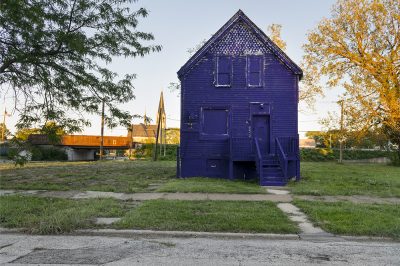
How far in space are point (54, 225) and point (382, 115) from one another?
101ft

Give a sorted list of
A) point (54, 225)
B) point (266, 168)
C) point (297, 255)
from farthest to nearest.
A: point (266, 168) → point (54, 225) → point (297, 255)

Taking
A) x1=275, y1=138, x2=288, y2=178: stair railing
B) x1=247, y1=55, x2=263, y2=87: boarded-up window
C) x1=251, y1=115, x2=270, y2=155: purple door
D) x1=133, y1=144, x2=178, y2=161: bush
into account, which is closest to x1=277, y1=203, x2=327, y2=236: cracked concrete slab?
x1=275, y1=138, x2=288, y2=178: stair railing

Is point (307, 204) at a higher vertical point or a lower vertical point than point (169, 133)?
lower

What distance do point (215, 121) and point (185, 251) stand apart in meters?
13.1

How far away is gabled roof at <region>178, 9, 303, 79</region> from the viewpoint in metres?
19.3

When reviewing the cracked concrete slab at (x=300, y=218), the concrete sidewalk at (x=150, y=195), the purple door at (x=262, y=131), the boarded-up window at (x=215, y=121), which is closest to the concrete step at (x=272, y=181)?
the purple door at (x=262, y=131)

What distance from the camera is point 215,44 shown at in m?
19.7

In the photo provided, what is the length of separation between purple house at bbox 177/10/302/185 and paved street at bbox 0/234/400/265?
11863mm

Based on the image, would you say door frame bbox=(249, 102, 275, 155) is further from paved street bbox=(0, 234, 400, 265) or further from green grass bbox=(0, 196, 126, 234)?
paved street bbox=(0, 234, 400, 265)

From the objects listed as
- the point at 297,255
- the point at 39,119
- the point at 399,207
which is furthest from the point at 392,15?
the point at 297,255

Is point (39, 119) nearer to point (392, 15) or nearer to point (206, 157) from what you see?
point (206, 157)

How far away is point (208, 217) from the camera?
8898 millimetres

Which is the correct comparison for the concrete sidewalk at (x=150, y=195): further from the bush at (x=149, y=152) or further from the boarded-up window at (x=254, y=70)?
the bush at (x=149, y=152)

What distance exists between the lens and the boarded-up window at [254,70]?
1948cm
